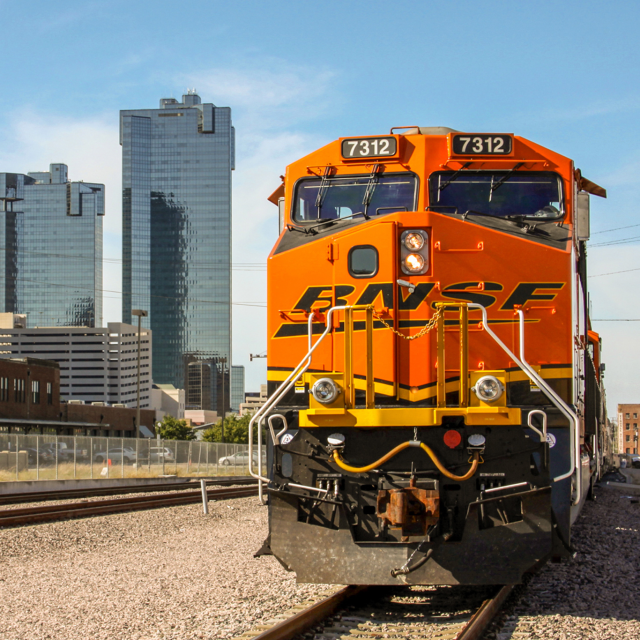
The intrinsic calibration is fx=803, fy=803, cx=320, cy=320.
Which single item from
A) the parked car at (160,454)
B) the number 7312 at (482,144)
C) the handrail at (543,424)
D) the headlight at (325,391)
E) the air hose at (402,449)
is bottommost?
the parked car at (160,454)

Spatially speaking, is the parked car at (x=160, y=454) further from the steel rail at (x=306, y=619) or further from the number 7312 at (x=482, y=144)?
the number 7312 at (x=482, y=144)

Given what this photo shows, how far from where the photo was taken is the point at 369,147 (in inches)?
330

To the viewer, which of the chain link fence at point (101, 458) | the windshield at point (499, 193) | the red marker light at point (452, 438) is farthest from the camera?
the chain link fence at point (101, 458)

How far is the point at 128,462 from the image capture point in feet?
127

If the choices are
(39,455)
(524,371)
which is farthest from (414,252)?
(39,455)

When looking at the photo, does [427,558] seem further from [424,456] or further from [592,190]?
[592,190]

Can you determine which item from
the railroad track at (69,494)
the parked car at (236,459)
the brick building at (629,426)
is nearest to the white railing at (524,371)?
the railroad track at (69,494)

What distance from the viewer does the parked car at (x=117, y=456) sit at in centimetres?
3481

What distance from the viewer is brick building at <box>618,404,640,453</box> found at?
159m

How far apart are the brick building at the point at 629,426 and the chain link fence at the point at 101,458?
5012 inches

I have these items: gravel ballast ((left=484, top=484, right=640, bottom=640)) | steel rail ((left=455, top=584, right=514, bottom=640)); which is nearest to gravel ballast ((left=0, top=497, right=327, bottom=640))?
steel rail ((left=455, top=584, right=514, bottom=640))

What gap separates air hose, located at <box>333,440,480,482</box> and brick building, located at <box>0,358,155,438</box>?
6698 cm

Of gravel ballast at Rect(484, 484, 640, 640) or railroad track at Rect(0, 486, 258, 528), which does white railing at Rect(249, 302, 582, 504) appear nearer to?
gravel ballast at Rect(484, 484, 640, 640)

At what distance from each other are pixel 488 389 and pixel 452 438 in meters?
0.56
